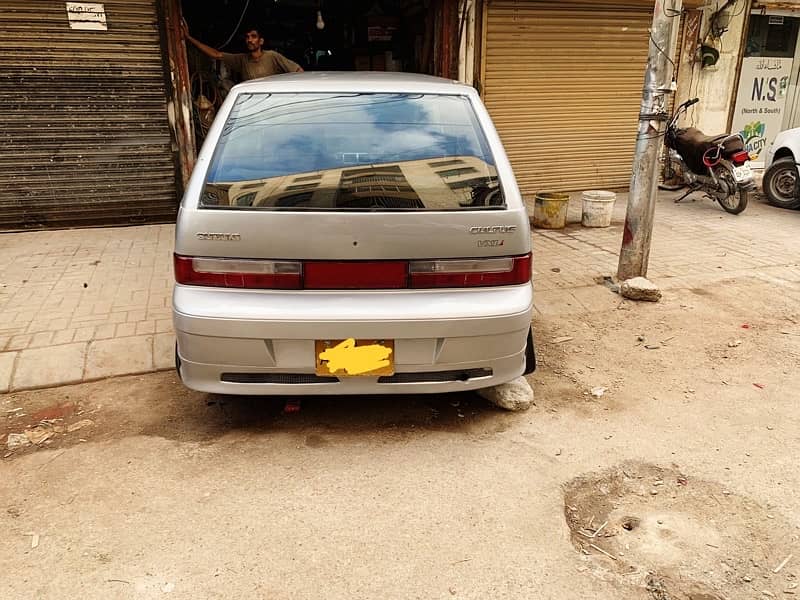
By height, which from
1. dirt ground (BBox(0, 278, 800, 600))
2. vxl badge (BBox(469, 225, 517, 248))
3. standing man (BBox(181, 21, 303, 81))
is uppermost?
standing man (BBox(181, 21, 303, 81))

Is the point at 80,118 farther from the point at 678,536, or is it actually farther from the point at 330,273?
the point at 678,536

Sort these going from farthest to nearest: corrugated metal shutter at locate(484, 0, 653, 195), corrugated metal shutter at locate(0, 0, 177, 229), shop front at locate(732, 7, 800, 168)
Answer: shop front at locate(732, 7, 800, 168) → corrugated metal shutter at locate(484, 0, 653, 195) → corrugated metal shutter at locate(0, 0, 177, 229)

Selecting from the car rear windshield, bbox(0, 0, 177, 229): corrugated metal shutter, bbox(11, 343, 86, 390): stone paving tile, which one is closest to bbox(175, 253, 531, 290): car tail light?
the car rear windshield

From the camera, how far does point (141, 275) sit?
538cm

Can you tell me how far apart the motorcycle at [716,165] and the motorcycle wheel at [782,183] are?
57 cm

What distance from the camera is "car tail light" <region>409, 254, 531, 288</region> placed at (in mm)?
2879

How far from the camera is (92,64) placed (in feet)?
22.2

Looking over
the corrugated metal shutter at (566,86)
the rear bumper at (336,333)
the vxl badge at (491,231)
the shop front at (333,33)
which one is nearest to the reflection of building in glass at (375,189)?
the vxl badge at (491,231)

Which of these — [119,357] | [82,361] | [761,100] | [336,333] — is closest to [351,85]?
[336,333]

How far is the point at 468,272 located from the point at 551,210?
4763 mm

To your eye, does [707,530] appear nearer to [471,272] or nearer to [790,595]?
[790,595]

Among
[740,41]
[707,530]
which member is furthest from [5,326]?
[740,41]

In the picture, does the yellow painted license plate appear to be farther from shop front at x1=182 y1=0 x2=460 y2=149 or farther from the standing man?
shop front at x1=182 y1=0 x2=460 y2=149

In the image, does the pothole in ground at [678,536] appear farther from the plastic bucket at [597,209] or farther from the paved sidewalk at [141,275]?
the plastic bucket at [597,209]
